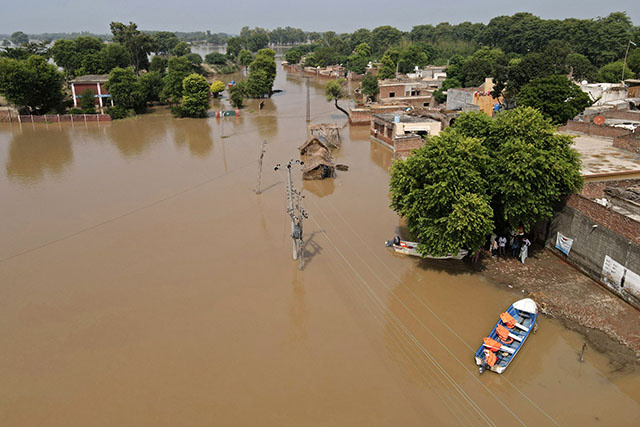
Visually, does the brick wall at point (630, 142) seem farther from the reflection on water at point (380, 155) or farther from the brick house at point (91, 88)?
the brick house at point (91, 88)

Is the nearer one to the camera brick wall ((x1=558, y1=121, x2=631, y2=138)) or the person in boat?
the person in boat

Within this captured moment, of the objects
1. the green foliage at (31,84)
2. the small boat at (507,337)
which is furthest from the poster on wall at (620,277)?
the green foliage at (31,84)

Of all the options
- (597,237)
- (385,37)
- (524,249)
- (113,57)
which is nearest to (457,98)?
(524,249)

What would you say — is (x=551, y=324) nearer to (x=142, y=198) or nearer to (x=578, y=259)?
(x=578, y=259)

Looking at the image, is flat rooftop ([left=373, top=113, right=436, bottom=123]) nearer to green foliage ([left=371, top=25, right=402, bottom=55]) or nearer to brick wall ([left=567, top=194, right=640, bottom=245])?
brick wall ([left=567, top=194, right=640, bottom=245])

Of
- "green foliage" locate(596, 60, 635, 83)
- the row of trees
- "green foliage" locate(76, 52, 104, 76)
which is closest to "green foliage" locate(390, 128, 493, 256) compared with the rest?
the row of trees

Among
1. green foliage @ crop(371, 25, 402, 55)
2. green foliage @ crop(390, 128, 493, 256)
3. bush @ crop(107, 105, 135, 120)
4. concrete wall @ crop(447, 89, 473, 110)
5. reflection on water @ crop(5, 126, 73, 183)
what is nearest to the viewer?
green foliage @ crop(390, 128, 493, 256)

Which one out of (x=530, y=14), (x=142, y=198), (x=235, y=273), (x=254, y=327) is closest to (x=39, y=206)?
(x=142, y=198)
